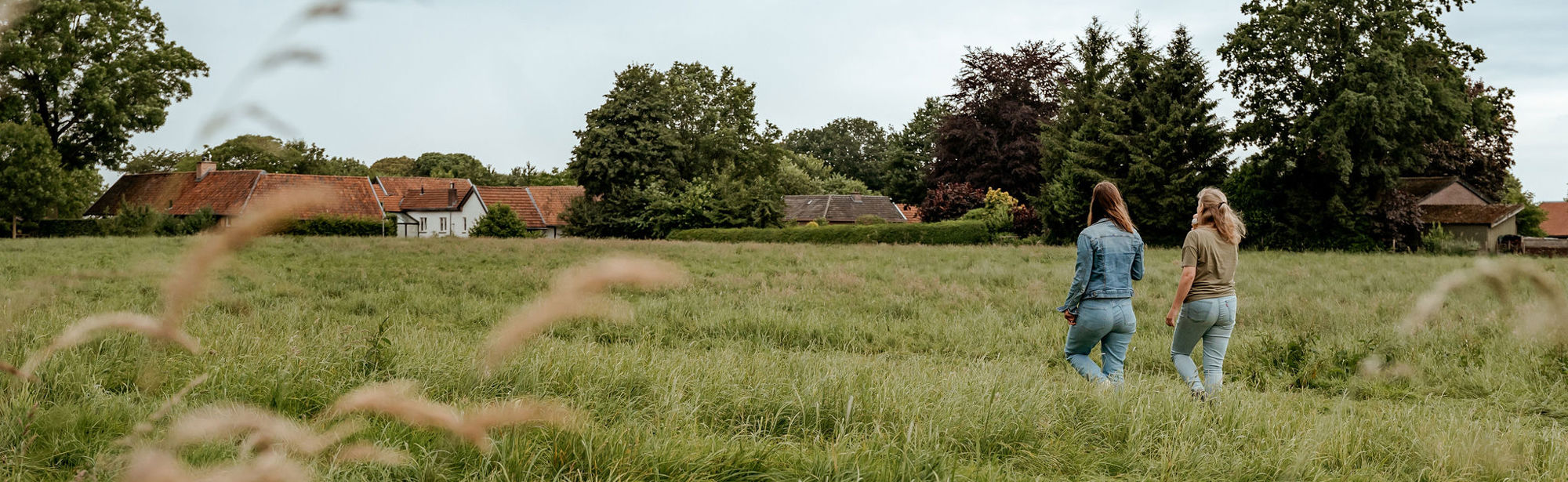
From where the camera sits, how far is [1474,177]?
144 ft

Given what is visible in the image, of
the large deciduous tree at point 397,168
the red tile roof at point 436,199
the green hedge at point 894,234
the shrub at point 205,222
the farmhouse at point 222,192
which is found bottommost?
the green hedge at point 894,234

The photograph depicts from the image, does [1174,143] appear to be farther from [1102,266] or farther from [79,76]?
[79,76]

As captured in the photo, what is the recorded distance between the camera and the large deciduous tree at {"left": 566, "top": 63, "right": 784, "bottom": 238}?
42.5 meters

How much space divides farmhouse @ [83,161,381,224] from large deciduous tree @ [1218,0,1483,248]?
3036 cm

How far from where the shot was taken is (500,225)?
1671 inches

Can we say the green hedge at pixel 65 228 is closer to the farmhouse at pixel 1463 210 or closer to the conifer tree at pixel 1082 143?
the conifer tree at pixel 1082 143

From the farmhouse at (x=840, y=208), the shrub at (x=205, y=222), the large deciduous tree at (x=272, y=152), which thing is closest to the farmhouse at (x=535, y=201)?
the farmhouse at (x=840, y=208)

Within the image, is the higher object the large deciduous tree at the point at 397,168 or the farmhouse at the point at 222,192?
the large deciduous tree at the point at 397,168

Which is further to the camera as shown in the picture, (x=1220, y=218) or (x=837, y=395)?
(x=1220, y=218)

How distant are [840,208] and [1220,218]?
56208 mm

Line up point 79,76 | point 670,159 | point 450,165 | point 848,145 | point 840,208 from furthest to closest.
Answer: point 848,145
point 450,165
point 840,208
point 670,159
point 79,76

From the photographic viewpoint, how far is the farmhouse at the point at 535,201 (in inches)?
2574

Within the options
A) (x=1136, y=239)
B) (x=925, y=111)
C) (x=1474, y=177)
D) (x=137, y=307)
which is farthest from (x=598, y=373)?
(x=925, y=111)

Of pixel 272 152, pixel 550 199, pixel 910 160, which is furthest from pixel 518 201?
pixel 272 152
